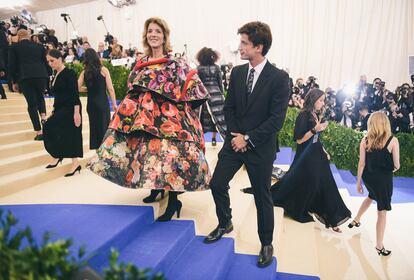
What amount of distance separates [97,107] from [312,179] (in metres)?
2.92

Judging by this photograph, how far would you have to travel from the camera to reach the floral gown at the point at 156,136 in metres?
2.81

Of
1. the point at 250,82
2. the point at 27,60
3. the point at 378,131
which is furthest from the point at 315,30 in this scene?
the point at 250,82

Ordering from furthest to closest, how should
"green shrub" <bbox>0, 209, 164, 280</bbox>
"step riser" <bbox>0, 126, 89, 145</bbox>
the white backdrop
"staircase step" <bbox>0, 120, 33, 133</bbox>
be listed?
the white backdrop < "staircase step" <bbox>0, 120, 33, 133</bbox> < "step riser" <bbox>0, 126, 89, 145</bbox> < "green shrub" <bbox>0, 209, 164, 280</bbox>

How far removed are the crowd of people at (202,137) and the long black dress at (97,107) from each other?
13 millimetres

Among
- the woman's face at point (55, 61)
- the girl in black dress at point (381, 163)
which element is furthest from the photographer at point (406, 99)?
the woman's face at point (55, 61)

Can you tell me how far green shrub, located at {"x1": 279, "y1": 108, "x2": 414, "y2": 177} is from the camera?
796cm

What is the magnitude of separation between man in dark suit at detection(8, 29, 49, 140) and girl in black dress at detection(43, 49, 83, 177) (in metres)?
1.10

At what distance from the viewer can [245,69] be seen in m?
2.60

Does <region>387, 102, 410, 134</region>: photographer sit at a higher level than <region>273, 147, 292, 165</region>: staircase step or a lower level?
higher

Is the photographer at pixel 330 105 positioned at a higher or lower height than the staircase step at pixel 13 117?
lower

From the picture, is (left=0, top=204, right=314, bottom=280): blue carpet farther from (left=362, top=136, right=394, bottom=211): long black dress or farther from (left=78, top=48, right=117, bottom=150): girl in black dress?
(left=362, top=136, right=394, bottom=211): long black dress

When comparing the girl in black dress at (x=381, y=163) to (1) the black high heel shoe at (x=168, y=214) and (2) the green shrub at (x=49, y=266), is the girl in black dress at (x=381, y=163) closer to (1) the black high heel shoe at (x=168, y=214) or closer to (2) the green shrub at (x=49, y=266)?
(1) the black high heel shoe at (x=168, y=214)

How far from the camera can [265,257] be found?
2691 mm

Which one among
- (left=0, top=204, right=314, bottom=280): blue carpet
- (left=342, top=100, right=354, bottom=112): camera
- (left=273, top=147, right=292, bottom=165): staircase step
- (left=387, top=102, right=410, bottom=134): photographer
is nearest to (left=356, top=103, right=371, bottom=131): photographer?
(left=342, top=100, right=354, bottom=112): camera
